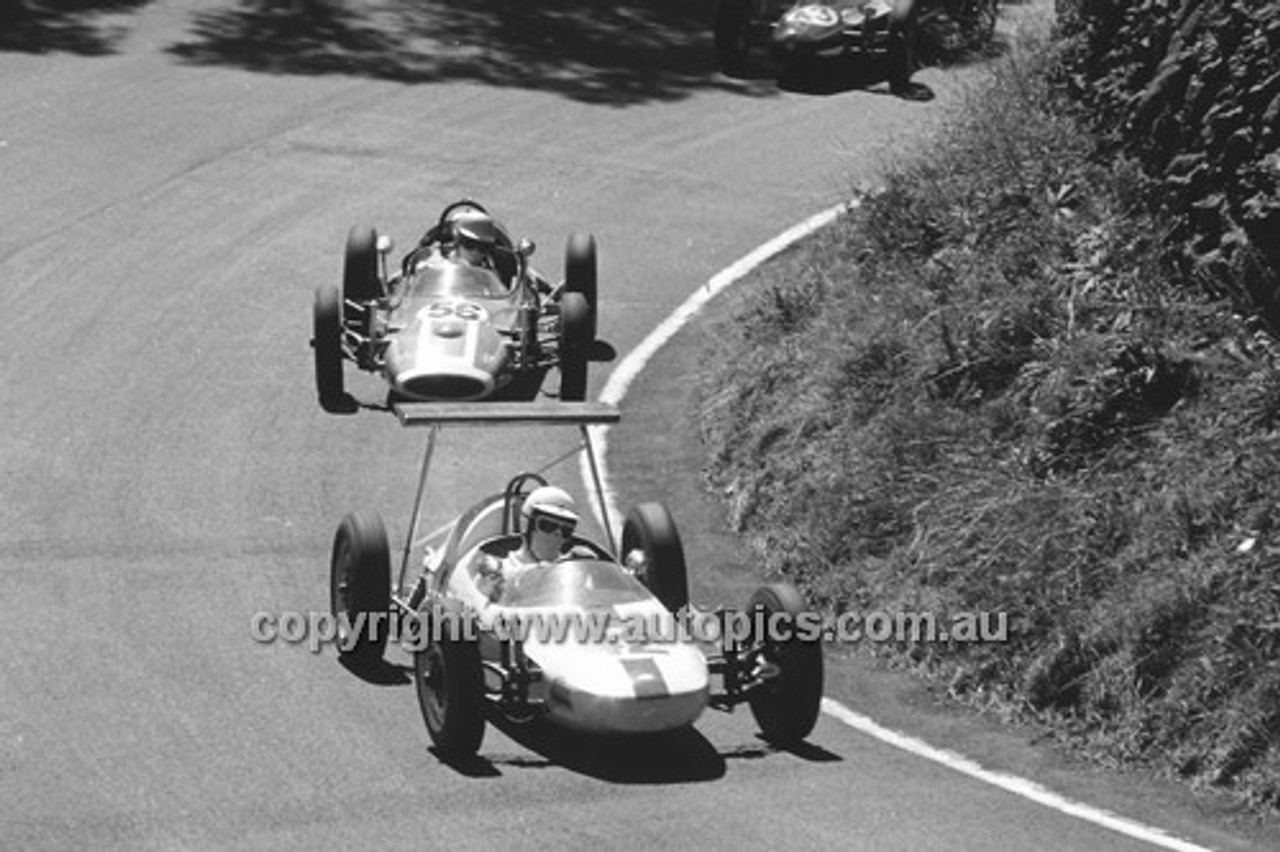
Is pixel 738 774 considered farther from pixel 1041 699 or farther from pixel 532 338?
pixel 532 338

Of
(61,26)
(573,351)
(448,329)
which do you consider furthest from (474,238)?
(61,26)

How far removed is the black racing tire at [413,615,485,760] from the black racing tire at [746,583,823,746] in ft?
5.30

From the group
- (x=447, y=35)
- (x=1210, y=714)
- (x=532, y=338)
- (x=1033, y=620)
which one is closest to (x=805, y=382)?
(x=532, y=338)

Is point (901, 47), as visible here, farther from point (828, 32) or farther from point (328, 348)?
point (328, 348)

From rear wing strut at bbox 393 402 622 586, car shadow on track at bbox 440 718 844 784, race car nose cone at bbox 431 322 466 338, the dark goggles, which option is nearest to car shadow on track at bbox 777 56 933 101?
race car nose cone at bbox 431 322 466 338

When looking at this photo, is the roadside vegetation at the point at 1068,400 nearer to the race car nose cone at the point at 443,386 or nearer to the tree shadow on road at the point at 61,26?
Answer: the race car nose cone at the point at 443,386

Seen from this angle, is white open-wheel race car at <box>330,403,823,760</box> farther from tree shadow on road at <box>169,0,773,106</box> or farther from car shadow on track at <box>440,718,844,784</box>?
tree shadow on road at <box>169,0,773,106</box>

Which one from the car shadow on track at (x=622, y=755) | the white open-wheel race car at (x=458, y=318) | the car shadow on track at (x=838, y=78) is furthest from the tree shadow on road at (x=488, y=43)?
the car shadow on track at (x=622, y=755)

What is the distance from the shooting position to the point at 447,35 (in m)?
30.0

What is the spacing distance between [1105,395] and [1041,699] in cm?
254

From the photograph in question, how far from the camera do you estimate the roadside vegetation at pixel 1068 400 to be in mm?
14969

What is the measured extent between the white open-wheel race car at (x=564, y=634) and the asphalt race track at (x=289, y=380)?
294mm

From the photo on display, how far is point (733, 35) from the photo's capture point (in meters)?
28.9

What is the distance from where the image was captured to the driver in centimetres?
1449
